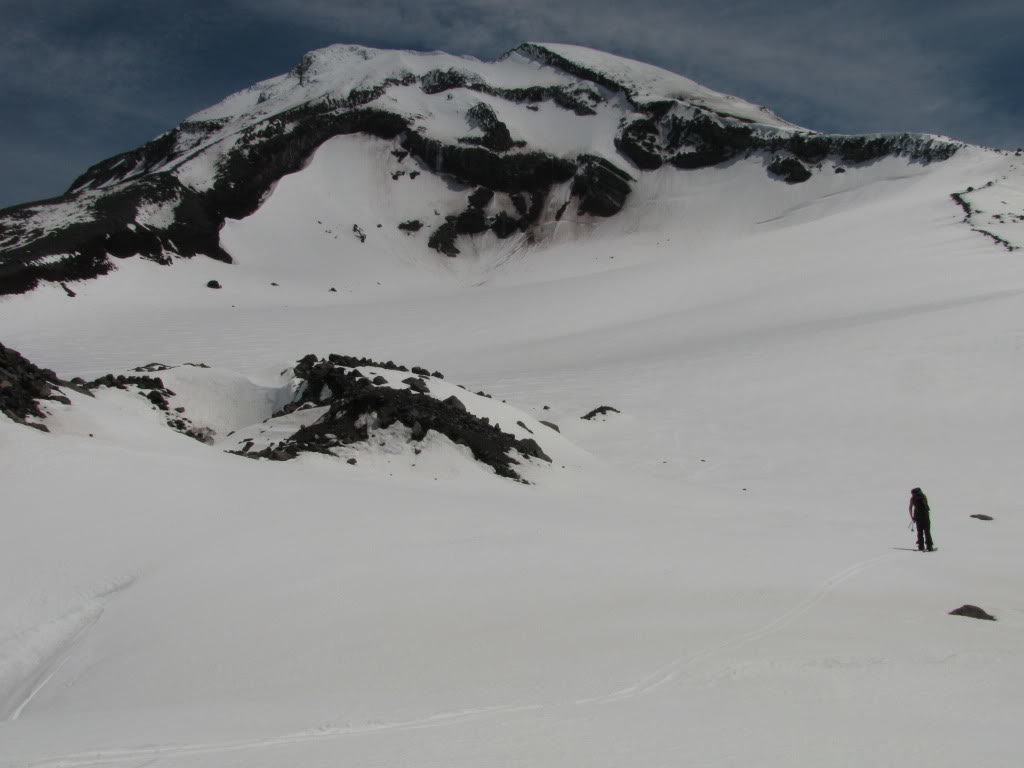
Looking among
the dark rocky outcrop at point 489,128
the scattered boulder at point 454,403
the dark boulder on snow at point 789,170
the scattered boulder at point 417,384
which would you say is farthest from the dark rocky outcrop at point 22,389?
the dark rocky outcrop at point 489,128

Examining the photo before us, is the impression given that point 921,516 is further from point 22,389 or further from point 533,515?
point 22,389

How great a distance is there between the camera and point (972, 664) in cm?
515

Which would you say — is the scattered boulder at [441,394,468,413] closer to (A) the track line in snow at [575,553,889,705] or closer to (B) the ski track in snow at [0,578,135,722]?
(A) the track line in snow at [575,553,889,705]

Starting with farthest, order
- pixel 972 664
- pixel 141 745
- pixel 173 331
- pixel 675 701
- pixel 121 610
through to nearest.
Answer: pixel 173 331 < pixel 121 610 < pixel 972 664 < pixel 675 701 < pixel 141 745

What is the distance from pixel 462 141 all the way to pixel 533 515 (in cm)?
8191

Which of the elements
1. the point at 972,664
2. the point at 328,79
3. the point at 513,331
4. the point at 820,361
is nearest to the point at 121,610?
the point at 972,664

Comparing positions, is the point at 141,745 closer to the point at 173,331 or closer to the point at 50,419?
the point at 50,419

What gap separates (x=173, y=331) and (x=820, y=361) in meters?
31.4

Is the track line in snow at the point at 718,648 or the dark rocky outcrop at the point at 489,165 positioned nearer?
the track line in snow at the point at 718,648

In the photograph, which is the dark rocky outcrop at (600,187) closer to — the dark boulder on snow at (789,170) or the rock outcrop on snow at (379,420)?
the dark boulder on snow at (789,170)

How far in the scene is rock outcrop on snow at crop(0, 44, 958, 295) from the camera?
217ft

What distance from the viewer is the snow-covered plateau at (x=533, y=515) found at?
4.16 meters

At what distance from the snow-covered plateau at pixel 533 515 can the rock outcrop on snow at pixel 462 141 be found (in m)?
17.7

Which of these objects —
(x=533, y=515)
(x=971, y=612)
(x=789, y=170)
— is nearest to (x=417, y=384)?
(x=533, y=515)
